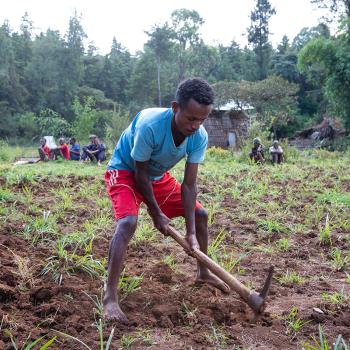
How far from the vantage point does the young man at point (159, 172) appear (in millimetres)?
2420

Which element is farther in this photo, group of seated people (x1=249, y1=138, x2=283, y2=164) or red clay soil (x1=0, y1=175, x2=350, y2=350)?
group of seated people (x1=249, y1=138, x2=283, y2=164)

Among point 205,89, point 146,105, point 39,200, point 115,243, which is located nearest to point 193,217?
point 115,243

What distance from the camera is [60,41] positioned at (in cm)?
3406

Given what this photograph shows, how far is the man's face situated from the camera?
2393 mm

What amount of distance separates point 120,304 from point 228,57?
124 feet

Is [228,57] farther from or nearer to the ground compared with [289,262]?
farther from the ground

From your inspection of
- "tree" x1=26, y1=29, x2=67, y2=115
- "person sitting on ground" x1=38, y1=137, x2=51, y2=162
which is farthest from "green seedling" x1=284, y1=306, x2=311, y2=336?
"tree" x1=26, y1=29, x2=67, y2=115

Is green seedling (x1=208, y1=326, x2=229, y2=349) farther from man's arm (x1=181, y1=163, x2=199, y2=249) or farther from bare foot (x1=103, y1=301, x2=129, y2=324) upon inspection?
man's arm (x1=181, y1=163, x2=199, y2=249)

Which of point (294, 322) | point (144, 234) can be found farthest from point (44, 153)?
point (294, 322)

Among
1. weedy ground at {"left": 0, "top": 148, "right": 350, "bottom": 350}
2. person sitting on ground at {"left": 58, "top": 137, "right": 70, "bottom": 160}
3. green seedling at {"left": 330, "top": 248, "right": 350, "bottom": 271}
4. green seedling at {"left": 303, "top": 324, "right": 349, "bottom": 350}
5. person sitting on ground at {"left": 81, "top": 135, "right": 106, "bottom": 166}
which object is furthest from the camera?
person sitting on ground at {"left": 58, "top": 137, "right": 70, "bottom": 160}

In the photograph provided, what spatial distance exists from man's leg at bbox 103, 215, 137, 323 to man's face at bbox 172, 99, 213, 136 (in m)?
0.58

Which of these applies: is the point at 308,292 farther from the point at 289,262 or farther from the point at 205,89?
the point at 205,89

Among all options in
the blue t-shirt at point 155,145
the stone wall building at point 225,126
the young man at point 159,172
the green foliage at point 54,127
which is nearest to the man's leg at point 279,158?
the young man at point 159,172

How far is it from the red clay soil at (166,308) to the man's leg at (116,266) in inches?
2.8
